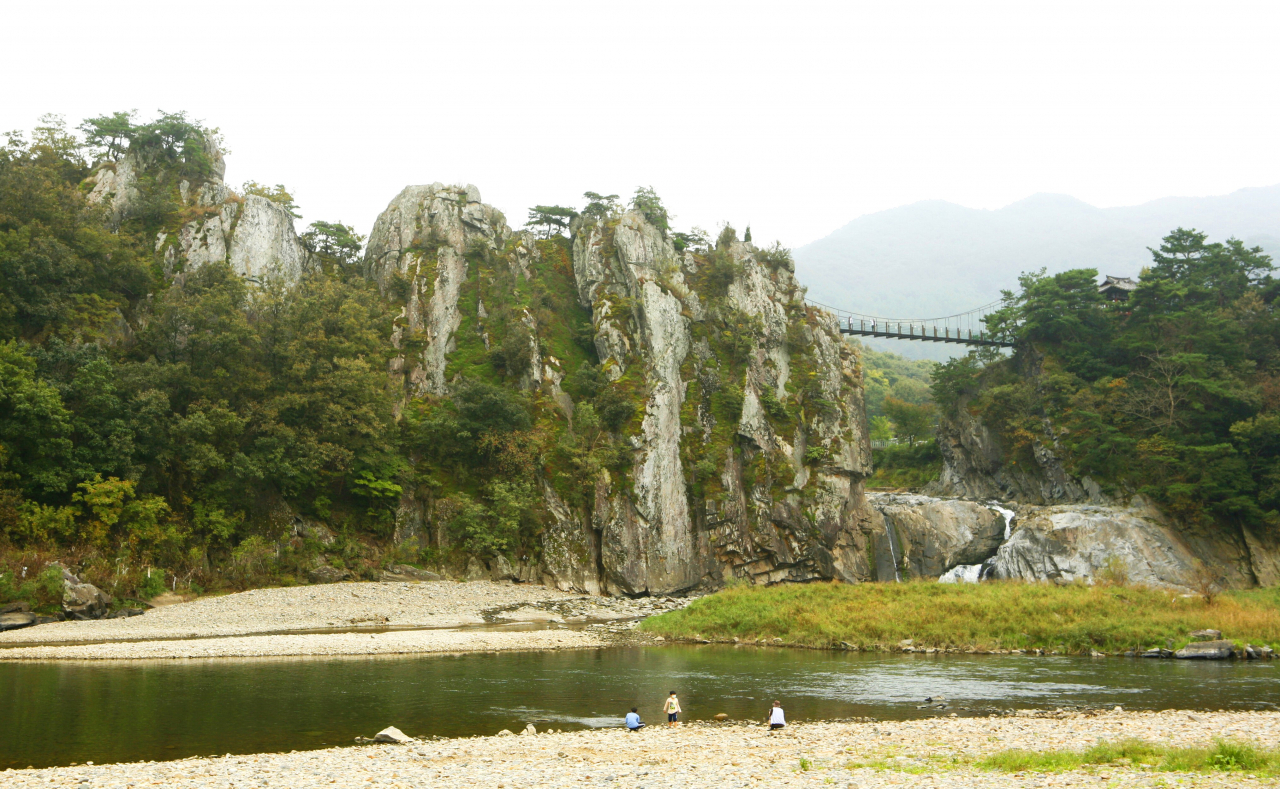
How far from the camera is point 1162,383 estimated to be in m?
49.4

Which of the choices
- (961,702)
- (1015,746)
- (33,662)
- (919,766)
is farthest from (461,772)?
(33,662)

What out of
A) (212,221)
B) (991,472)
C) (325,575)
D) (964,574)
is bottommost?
(964,574)

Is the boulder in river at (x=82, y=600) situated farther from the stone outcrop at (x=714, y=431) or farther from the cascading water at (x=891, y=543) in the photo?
the cascading water at (x=891, y=543)

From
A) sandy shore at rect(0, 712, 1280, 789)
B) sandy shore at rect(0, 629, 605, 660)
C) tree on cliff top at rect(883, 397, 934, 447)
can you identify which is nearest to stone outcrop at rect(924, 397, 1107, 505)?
tree on cliff top at rect(883, 397, 934, 447)

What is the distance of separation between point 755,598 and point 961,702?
14797mm

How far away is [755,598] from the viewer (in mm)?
32469

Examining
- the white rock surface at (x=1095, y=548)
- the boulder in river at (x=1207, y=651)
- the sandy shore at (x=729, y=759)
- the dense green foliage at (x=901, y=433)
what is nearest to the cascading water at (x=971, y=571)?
the white rock surface at (x=1095, y=548)

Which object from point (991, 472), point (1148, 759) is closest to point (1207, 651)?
point (1148, 759)

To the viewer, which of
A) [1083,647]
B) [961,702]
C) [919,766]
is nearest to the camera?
[919,766]

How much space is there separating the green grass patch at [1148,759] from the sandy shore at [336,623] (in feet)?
61.8

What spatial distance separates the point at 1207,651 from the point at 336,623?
3199 cm

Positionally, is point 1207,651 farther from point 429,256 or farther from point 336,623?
point 429,256

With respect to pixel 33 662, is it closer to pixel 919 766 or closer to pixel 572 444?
pixel 919 766

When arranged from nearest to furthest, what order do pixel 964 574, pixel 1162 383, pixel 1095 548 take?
pixel 1095 548 → pixel 964 574 → pixel 1162 383
